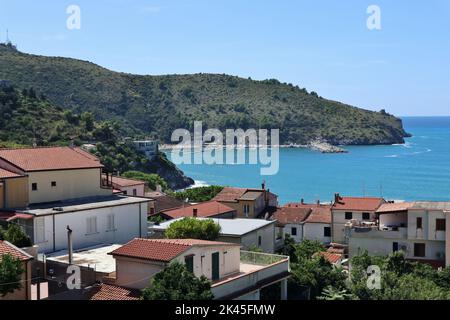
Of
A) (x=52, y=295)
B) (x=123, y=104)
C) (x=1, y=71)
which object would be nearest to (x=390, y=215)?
(x=52, y=295)

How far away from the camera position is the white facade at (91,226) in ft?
63.5

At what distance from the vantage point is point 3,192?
67.9 ft

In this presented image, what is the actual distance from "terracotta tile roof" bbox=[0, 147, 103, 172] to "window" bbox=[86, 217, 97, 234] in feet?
8.67

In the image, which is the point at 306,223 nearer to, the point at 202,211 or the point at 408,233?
the point at 408,233

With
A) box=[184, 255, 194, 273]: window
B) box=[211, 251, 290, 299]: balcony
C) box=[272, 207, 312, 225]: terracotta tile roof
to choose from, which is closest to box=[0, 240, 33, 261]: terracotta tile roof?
box=[184, 255, 194, 273]: window

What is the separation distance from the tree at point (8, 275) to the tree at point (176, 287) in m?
3.04

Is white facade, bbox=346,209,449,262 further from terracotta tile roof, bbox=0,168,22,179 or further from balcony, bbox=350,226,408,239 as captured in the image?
terracotta tile roof, bbox=0,168,22,179

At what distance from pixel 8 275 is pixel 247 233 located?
1135cm

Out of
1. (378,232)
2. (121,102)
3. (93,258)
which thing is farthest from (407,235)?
(121,102)

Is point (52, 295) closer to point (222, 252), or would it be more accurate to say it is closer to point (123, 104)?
point (222, 252)

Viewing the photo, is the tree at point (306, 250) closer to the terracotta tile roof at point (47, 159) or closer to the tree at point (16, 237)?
the terracotta tile roof at point (47, 159)

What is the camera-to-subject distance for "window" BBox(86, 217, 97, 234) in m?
20.9

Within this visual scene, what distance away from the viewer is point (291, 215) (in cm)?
3994

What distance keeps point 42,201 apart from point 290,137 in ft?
580
